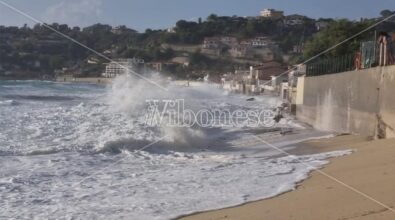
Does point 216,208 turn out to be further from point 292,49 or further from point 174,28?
point 174,28

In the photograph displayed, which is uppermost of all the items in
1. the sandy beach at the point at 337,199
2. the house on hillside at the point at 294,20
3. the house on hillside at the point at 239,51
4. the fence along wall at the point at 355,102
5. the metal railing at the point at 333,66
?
the house on hillside at the point at 294,20

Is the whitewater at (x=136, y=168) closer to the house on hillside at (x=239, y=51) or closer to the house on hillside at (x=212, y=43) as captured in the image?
the house on hillside at (x=212, y=43)

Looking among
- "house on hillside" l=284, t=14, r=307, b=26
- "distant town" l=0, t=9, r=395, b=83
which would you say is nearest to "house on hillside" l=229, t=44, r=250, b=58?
"distant town" l=0, t=9, r=395, b=83

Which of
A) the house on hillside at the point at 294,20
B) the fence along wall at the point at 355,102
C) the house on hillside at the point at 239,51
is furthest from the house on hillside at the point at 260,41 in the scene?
the fence along wall at the point at 355,102

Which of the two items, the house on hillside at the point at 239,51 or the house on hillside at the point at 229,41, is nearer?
the house on hillside at the point at 229,41

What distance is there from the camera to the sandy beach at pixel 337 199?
568cm

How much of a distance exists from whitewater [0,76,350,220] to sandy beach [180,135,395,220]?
0.33 metres

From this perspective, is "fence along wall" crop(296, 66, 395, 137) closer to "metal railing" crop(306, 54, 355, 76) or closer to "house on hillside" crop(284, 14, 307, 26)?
"metal railing" crop(306, 54, 355, 76)

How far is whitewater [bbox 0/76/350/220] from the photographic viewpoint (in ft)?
22.9

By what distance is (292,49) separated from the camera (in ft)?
307

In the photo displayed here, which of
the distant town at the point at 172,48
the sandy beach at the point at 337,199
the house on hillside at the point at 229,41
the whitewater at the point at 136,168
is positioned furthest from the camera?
the house on hillside at the point at 229,41

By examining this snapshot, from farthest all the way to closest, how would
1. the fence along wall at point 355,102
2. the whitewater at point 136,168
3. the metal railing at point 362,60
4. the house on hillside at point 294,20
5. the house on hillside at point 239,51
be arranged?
the house on hillside at point 239,51
the house on hillside at point 294,20
the metal railing at point 362,60
the fence along wall at point 355,102
the whitewater at point 136,168

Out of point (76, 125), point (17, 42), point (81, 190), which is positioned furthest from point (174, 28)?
point (81, 190)

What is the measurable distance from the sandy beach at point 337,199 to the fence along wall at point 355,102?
402 centimetres
